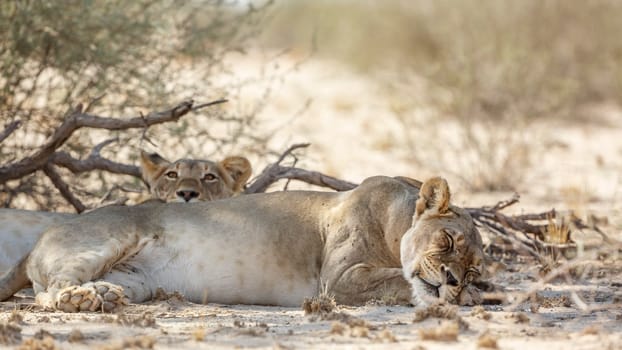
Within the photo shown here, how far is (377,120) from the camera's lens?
1617cm

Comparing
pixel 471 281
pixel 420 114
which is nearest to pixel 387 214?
pixel 471 281

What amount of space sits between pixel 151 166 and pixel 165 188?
0.66 ft

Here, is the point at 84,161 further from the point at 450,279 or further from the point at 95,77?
the point at 450,279

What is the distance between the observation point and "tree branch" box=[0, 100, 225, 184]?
6.00 m

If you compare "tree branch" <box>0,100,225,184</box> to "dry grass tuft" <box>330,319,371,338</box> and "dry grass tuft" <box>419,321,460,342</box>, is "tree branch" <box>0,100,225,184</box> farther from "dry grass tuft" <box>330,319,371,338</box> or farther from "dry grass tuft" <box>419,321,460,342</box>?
"dry grass tuft" <box>419,321,460,342</box>

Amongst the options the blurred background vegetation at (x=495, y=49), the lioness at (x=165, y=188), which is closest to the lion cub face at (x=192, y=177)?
the lioness at (x=165, y=188)

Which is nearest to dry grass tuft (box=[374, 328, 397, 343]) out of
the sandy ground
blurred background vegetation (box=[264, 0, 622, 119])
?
the sandy ground

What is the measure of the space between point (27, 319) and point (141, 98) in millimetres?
3774

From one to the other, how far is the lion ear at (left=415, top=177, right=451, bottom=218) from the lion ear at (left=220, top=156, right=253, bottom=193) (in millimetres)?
1856

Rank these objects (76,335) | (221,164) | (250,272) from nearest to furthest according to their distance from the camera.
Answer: (76,335), (250,272), (221,164)

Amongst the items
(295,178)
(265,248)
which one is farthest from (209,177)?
(265,248)

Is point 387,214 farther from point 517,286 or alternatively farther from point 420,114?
point 420,114

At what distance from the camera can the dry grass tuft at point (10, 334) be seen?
4.20m

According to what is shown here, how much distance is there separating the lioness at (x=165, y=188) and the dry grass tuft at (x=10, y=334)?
171 cm
